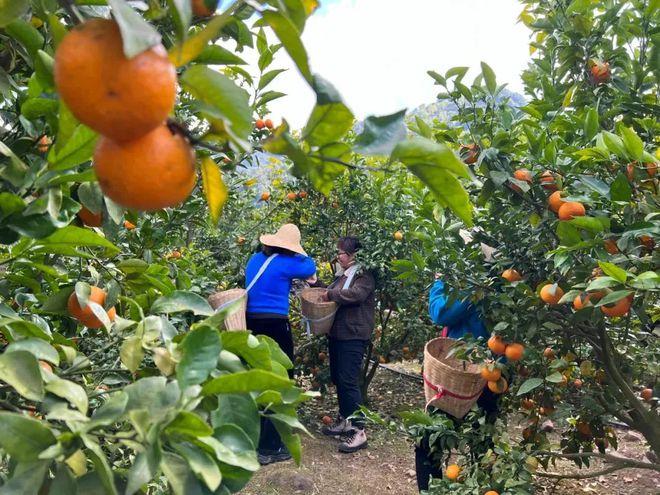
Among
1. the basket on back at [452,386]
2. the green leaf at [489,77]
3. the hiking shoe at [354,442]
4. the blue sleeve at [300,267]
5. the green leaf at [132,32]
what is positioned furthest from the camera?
the hiking shoe at [354,442]

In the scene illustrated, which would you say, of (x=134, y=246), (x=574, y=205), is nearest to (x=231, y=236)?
(x=134, y=246)

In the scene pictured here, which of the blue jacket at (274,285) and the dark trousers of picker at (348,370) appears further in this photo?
the dark trousers of picker at (348,370)

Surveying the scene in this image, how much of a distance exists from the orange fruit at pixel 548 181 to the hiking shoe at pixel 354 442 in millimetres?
2599

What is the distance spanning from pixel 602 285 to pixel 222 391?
1.07 m

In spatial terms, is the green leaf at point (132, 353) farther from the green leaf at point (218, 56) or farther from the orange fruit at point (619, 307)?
the orange fruit at point (619, 307)

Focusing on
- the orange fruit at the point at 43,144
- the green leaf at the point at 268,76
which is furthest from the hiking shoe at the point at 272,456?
the orange fruit at the point at 43,144

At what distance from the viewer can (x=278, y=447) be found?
13.1ft

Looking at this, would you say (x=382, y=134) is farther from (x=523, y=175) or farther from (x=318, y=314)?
(x=318, y=314)

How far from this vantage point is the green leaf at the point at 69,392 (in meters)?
0.64

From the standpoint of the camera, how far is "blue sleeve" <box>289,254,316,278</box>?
3.93m

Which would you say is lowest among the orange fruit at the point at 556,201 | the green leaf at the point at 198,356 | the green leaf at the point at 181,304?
the orange fruit at the point at 556,201

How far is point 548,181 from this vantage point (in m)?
2.01

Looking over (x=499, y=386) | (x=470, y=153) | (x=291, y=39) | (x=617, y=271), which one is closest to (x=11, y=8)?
(x=291, y=39)

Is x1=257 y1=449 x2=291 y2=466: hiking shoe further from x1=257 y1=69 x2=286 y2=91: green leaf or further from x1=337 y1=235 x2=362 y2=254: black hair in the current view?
x1=257 y1=69 x2=286 y2=91: green leaf
